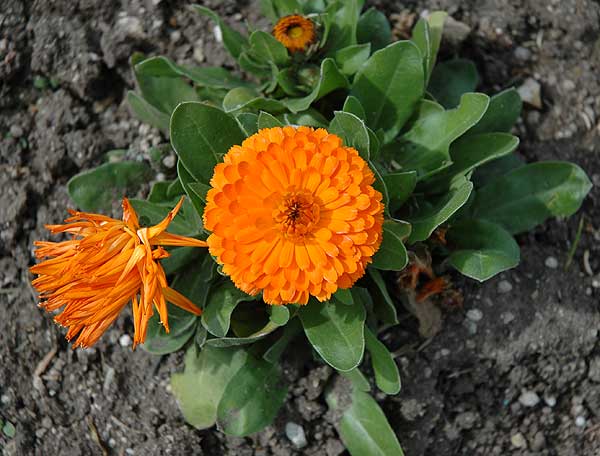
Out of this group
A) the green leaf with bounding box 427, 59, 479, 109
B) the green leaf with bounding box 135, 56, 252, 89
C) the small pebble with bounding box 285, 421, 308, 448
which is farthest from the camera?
the green leaf with bounding box 427, 59, 479, 109

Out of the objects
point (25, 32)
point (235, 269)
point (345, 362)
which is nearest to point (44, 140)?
point (25, 32)

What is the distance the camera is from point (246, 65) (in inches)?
106

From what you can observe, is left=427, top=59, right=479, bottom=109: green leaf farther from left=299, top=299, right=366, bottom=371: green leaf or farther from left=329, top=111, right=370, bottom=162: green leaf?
left=299, top=299, right=366, bottom=371: green leaf

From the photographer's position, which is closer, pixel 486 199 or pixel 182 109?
pixel 182 109

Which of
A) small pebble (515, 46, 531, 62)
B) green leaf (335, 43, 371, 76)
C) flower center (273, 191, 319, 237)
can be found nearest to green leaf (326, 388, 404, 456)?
flower center (273, 191, 319, 237)

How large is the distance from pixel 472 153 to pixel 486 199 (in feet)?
0.90

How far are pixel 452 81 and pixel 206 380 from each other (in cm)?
151

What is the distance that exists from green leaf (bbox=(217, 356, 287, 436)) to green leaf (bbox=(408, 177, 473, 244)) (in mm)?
732

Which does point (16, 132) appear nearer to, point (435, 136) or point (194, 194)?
point (194, 194)

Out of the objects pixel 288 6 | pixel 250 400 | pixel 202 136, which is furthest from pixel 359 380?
pixel 288 6

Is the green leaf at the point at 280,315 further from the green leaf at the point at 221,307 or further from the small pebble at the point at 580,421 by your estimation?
the small pebble at the point at 580,421

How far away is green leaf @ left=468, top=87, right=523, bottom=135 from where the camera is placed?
2.71m

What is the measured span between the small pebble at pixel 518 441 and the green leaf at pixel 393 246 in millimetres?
1049

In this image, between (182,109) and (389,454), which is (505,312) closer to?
(389,454)
